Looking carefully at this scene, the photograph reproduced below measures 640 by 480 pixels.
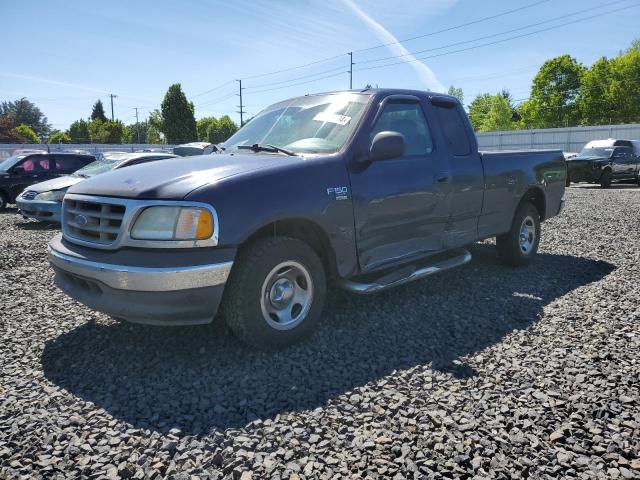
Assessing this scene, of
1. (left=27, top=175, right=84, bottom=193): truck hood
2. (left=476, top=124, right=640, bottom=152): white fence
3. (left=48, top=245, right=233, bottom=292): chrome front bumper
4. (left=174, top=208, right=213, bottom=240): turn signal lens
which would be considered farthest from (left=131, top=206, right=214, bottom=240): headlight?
(left=476, top=124, right=640, bottom=152): white fence

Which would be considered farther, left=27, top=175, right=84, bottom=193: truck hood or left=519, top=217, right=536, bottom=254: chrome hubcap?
left=27, top=175, right=84, bottom=193: truck hood

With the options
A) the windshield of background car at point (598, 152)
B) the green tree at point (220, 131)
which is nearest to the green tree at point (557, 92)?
the windshield of background car at point (598, 152)

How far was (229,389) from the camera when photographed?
9.98 ft

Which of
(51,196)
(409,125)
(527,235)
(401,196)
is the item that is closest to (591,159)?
(527,235)

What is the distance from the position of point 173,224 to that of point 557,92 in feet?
247

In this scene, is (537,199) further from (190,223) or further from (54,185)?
(54,185)

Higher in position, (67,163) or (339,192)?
(67,163)

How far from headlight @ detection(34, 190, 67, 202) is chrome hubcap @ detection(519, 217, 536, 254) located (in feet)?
30.4

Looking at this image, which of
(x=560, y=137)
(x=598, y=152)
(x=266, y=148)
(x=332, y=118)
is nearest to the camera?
(x=266, y=148)

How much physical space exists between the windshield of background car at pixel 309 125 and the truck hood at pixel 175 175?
1.09 feet

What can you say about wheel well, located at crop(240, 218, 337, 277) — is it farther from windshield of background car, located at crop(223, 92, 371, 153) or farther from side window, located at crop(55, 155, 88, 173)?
side window, located at crop(55, 155, 88, 173)

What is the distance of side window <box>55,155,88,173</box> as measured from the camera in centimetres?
1355

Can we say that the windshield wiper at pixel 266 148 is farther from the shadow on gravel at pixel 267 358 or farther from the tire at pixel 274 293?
the shadow on gravel at pixel 267 358

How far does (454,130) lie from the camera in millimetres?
5121
